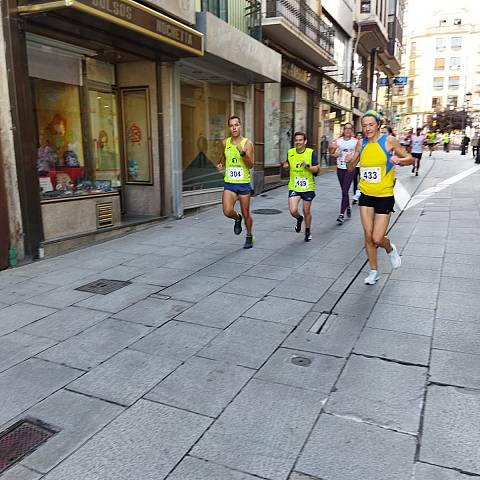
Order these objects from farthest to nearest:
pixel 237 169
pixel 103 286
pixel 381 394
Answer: pixel 237 169 → pixel 103 286 → pixel 381 394

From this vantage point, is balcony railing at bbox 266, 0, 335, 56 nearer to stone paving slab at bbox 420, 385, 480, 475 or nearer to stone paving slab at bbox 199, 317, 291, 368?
stone paving slab at bbox 199, 317, 291, 368

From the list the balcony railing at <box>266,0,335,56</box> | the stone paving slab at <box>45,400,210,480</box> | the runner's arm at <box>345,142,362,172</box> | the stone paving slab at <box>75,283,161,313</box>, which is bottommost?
the stone paving slab at <box>45,400,210,480</box>

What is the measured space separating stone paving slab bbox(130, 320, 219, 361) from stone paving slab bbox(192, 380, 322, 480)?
742 mm

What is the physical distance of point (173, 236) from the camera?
8.24 m

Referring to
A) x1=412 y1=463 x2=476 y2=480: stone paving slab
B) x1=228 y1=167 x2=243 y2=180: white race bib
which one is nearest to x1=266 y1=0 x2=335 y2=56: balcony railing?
x1=228 y1=167 x2=243 y2=180: white race bib

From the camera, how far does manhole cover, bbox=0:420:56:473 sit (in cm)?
249

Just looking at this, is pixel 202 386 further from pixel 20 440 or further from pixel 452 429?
pixel 452 429

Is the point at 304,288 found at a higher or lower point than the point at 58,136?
Result: lower

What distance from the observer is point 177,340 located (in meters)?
3.89

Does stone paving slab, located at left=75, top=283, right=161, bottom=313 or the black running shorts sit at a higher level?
the black running shorts

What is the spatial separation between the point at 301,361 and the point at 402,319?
4.30ft

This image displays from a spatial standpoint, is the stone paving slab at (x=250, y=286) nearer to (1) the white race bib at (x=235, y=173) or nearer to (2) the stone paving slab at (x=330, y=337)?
(2) the stone paving slab at (x=330, y=337)

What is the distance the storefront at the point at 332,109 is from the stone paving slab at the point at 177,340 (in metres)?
17.3

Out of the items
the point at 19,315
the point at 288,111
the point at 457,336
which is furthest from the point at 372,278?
the point at 288,111
